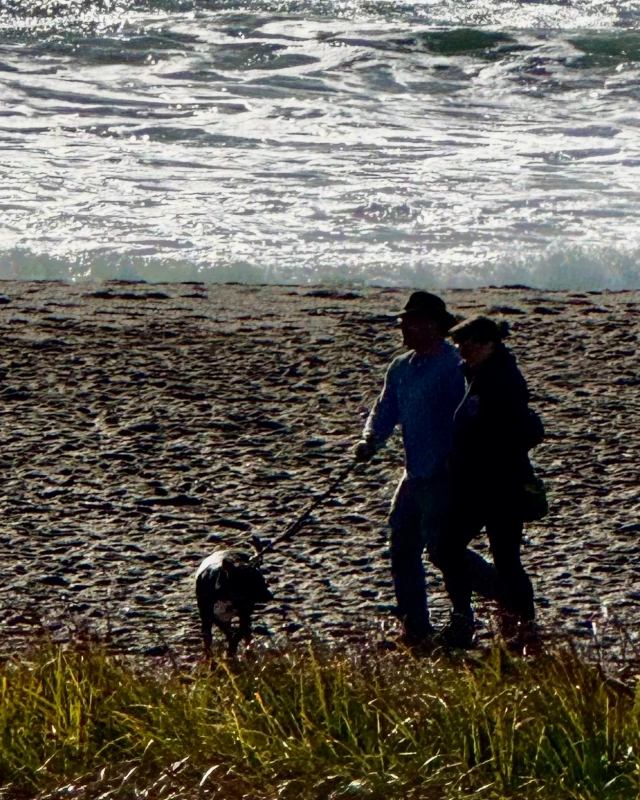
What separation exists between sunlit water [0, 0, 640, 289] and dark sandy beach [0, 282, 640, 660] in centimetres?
131

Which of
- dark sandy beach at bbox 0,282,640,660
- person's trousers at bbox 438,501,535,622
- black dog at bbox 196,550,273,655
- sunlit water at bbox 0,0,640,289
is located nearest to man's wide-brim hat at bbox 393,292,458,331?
Result: person's trousers at bbox 438,501,535,622

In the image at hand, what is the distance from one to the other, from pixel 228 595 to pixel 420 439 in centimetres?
102

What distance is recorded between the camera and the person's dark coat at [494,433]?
546 centimetres

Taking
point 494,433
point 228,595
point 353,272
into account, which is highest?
point 494,433

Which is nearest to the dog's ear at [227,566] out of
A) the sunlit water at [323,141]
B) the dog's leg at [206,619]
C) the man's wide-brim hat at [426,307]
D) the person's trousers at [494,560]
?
the dog's leg at [206,619]

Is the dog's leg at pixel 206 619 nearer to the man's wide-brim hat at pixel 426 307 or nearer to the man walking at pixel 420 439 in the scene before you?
the man walking at pixel 420 439

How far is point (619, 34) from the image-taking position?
24.6 metres

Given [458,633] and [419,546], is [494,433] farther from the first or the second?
[458,633]

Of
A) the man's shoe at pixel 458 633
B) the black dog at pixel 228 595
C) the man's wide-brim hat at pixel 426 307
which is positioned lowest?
the man's shoe at pixel 458 633

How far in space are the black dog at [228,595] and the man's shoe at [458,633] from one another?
0.74m

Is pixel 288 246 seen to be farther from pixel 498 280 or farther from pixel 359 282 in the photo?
pixel 498 280

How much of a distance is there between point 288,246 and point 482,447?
8673 millimetres

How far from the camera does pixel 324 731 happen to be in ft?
15.1

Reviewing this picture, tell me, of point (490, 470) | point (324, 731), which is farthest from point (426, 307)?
point (324, 731)
